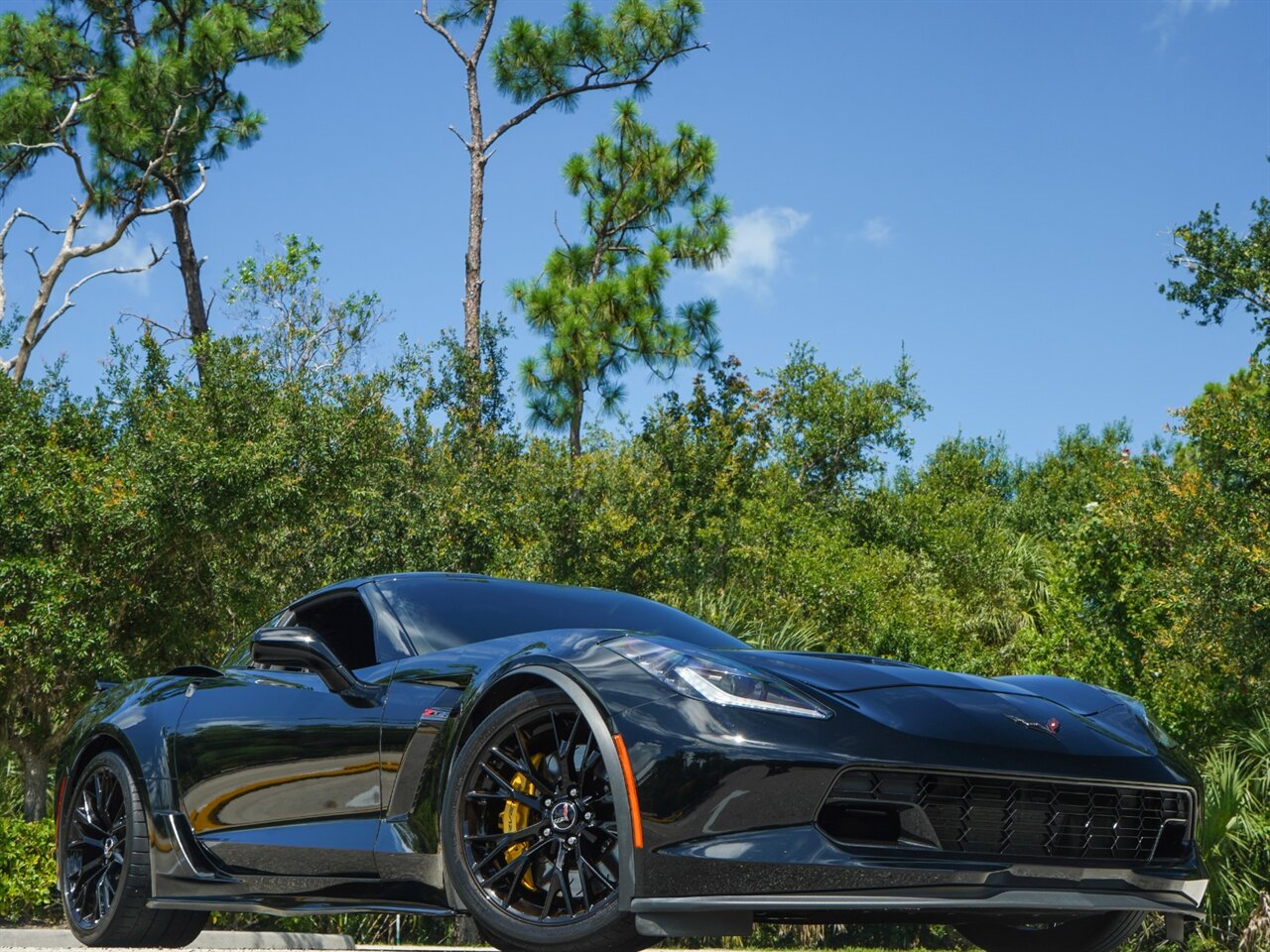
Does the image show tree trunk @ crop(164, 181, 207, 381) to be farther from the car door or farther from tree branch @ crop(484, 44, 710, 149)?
the car door

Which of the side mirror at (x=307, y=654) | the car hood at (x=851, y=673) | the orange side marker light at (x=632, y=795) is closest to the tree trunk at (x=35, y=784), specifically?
the side mirror at (x=307, y=654)

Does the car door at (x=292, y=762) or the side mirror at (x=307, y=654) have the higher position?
the side mirror at (x=307, y=654)

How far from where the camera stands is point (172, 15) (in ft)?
94.4

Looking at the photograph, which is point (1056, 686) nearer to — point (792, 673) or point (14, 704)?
point (792, 673)

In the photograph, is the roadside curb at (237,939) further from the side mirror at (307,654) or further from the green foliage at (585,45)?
the green foliage at (585,45)

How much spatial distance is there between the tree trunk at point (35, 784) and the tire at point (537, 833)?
41.0 feet

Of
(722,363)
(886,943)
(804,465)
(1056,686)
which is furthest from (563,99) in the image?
(1056,686)

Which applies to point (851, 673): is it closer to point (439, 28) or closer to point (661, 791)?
point (661, 791)

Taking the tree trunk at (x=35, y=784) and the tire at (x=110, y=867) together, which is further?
the tree trunk at (x=35, y=784)

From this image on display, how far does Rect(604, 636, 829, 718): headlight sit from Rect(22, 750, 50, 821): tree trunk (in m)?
12.9

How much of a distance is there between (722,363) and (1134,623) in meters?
17.7

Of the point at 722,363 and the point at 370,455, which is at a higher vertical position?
the point at 722,363

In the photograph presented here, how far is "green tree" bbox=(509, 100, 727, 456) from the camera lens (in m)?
32.4

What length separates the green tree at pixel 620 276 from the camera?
106 feet
